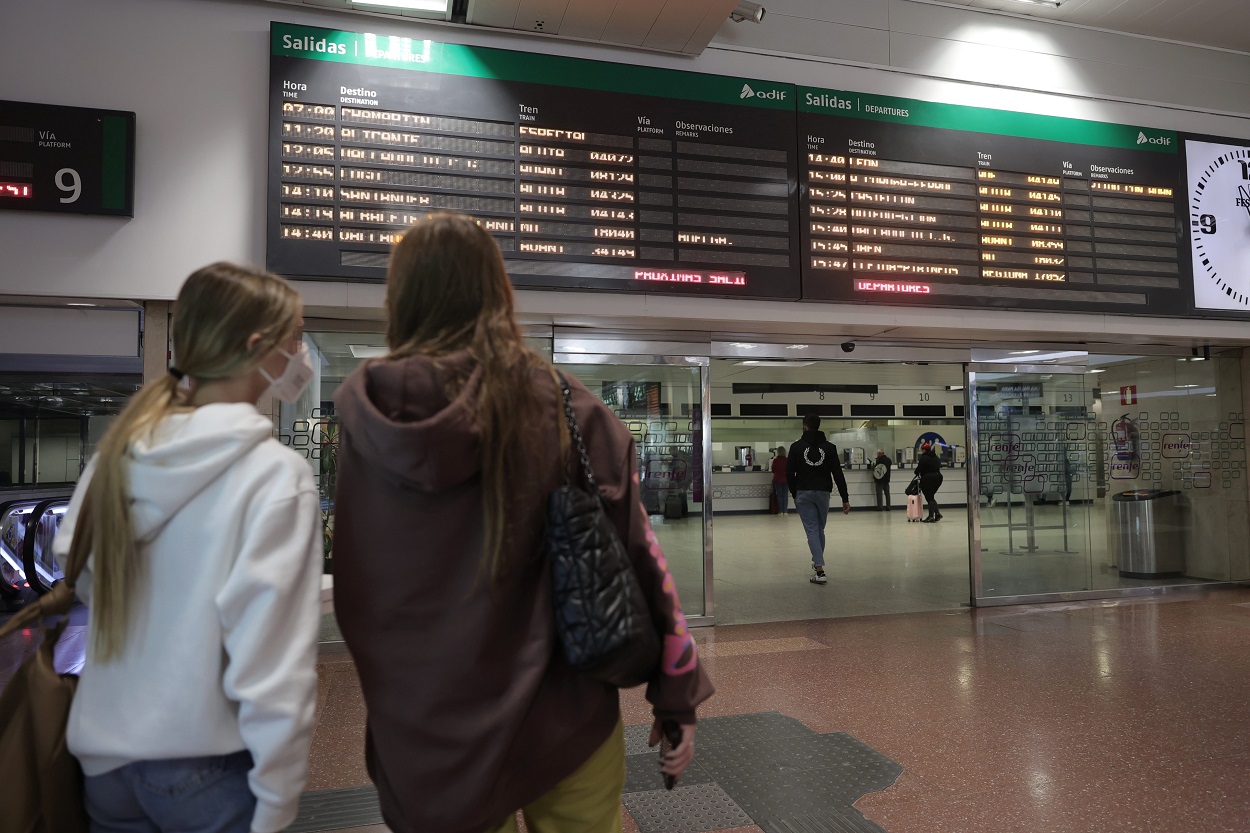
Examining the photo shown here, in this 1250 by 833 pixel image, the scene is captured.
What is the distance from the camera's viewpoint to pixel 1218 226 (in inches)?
244

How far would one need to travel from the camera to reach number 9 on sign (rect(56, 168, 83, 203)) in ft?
13.8

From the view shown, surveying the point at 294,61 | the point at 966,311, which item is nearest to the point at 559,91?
the point at 294,61

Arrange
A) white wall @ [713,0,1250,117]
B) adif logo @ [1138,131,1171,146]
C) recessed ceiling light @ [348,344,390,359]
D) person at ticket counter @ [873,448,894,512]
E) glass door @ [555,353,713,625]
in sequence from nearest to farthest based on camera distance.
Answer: recessed ceiling light @ [348,344,390,359]
white wall @ [713,0,1250,117]
glass door @ [555,353,713,625]
adif logo @ [1138,131,1171,146]
person at ticket counter @ [873,448,894,512]

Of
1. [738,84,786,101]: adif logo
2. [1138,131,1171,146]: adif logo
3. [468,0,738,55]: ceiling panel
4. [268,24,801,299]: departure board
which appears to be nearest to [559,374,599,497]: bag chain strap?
[268,24,801,299]: departure board

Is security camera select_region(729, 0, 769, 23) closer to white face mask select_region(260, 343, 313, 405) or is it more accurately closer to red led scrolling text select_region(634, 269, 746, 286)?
red led scrolling text select_region(634, 269, 746, 286)

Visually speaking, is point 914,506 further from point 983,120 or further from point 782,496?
point 983,120

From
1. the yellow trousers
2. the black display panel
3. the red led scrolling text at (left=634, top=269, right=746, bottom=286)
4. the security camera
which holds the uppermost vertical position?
the security camera

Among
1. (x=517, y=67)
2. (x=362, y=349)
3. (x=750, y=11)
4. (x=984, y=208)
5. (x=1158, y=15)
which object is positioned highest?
(x=1158, y=15)

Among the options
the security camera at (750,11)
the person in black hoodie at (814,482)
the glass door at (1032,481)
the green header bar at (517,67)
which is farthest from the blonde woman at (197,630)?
the person in black hoodie at (814,482)

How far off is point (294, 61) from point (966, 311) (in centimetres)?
457

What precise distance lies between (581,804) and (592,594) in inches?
15.4

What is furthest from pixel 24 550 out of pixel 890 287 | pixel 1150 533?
pixel 1150 533

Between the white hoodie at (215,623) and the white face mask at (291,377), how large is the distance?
8.0 inches

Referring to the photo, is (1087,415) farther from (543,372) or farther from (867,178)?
(543,372)
